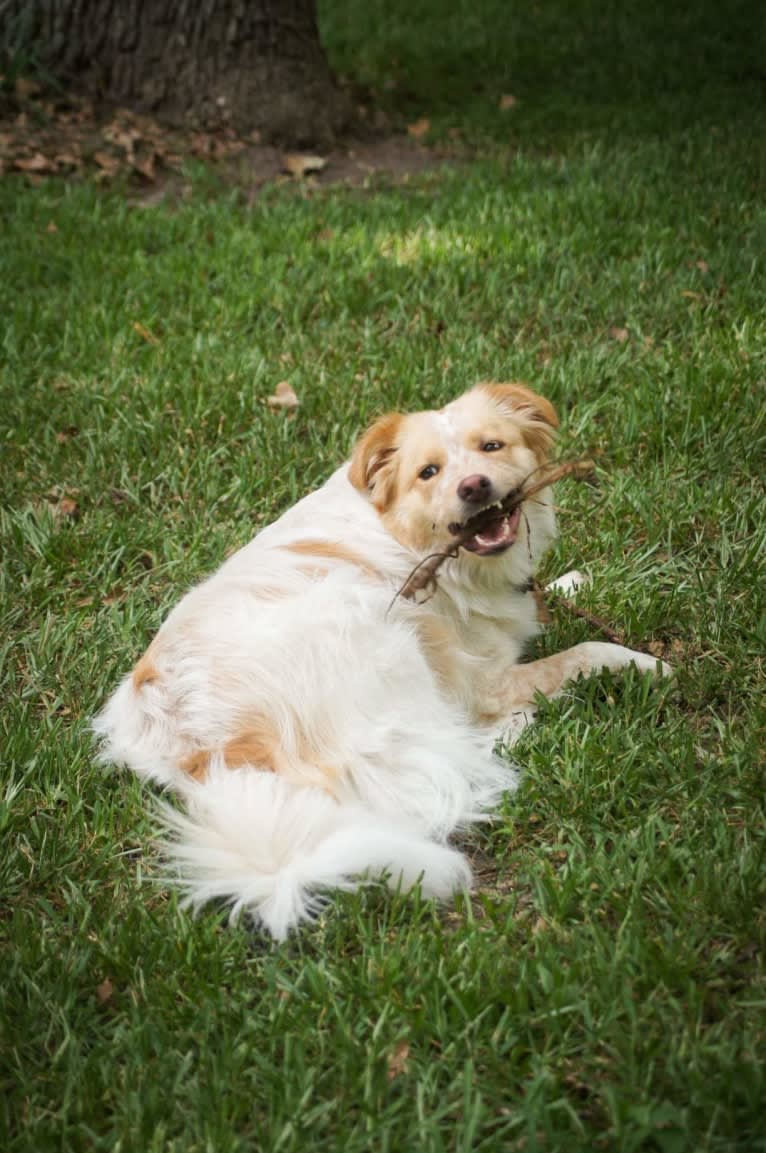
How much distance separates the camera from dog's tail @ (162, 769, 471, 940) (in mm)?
2432

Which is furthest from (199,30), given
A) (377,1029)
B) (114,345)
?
(377,1029)

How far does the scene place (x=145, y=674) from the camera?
9.81 feet

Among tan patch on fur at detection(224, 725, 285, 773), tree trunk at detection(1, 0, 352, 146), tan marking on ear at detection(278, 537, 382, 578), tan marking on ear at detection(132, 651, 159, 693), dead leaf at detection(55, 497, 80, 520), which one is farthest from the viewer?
tree trunk at detection(1, 0, 352, 146)

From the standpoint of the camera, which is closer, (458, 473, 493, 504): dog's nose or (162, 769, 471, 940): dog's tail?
(162, 769, 471, 940): dog's tail

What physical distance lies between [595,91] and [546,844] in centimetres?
762

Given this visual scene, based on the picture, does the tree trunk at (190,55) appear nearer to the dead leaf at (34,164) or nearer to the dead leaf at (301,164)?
the dead leaf at (301,164)

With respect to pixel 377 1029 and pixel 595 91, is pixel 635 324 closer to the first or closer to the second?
pixel 377 1029

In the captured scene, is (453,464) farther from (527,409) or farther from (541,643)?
(541,643)

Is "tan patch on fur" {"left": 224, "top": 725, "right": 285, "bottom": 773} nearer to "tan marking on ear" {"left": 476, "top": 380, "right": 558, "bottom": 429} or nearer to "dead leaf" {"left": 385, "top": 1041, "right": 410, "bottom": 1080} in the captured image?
"dead leaf" {"left": 385, "top": 1041, "right": 410, "bottom": 1080}

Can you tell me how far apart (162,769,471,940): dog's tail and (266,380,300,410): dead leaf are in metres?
2.61

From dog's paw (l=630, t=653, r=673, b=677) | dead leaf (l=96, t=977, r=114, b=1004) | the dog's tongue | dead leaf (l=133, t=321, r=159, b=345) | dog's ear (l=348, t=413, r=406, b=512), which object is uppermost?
dog's ear (l=348, t=413, r=406, b=512)

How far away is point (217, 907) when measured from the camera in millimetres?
2629

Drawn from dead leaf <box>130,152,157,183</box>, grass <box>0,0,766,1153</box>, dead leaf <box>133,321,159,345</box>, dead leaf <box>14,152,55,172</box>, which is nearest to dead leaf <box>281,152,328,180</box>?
grass <box>0,0,766,1153</box>

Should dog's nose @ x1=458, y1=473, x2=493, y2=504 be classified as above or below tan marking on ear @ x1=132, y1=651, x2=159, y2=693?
above
